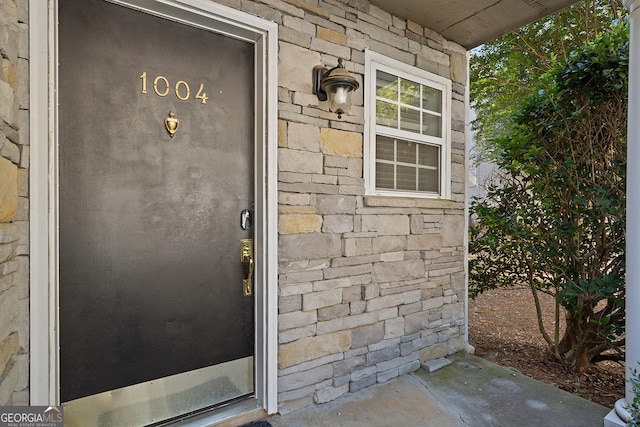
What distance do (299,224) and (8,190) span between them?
1.30 meters

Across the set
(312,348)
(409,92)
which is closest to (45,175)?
(312,348)

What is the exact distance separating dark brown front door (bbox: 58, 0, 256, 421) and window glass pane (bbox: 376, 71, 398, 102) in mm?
935

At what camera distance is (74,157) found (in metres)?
1.54

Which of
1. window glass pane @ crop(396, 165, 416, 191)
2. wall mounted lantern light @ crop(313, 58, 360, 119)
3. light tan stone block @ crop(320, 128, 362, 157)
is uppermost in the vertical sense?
wall mounted lantern light @ crop(313, 58, 360, 119)

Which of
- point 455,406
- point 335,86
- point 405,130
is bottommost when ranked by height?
point 455,406

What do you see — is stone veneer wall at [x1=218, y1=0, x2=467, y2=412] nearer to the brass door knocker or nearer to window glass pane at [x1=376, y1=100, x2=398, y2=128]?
window glass pane at [x1=376, y1=100, x2=398, y2=128]

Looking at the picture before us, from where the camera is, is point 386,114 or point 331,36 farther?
point 386,114

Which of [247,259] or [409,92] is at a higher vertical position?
[409,92]

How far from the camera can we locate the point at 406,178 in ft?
8.34

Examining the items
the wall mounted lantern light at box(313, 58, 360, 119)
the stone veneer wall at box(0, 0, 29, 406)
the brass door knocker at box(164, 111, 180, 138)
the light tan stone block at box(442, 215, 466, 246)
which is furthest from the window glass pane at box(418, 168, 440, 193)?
the stone veneer wall at box(0, 0, 29, 406)

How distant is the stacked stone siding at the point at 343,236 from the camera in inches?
77.7

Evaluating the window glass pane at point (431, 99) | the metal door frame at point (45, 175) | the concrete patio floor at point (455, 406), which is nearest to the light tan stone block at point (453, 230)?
the window glass pane at point (431, 99)

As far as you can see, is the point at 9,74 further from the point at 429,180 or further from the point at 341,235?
the point at 429,180

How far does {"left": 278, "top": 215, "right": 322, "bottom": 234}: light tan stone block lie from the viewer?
194 cm
